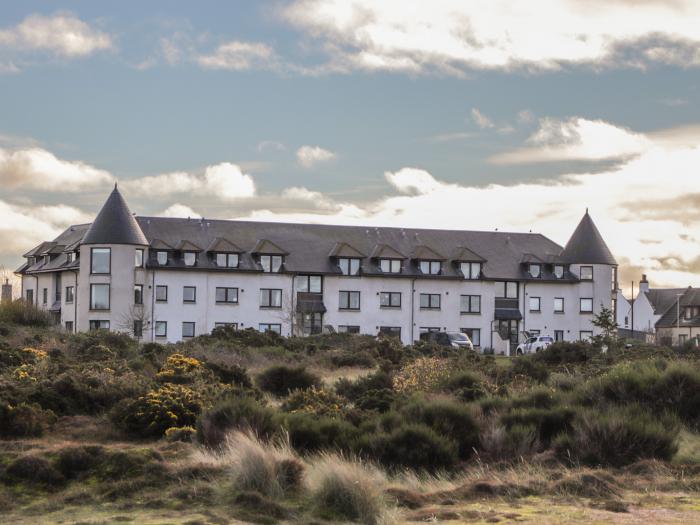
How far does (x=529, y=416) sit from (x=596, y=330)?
65.2m

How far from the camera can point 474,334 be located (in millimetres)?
80375

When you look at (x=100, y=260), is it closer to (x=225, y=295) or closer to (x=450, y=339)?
(x=225, y=295)

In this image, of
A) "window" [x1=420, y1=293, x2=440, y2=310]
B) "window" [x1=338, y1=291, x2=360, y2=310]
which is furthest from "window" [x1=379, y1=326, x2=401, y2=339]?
"window" [x1=420, y1=293, x2=440, y2=310]

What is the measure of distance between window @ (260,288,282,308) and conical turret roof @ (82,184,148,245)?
30.5 ft

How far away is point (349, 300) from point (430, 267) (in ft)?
22.5

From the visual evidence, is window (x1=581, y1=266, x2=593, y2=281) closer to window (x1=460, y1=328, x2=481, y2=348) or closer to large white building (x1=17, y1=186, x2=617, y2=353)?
large white building (x1=17, y1=186, x2=617, y2=353)

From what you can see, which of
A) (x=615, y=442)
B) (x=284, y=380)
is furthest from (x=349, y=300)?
(x=615, y=442)

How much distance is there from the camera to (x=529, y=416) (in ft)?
60.0

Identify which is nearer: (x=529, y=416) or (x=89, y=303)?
(x=529, y=416)

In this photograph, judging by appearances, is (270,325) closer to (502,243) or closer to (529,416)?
(502,243)

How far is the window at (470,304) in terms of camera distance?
263 feet

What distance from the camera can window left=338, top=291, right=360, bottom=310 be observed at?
78.1 m

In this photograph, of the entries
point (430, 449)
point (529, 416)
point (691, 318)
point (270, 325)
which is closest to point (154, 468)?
point (430, 449)

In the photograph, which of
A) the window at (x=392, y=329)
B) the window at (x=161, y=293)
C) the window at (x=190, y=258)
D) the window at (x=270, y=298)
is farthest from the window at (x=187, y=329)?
the window at (x=392, y=329)
